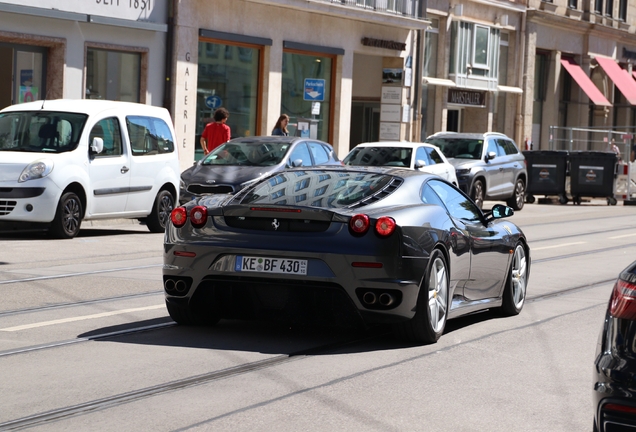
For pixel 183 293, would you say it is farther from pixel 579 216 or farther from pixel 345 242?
pixel 579 216

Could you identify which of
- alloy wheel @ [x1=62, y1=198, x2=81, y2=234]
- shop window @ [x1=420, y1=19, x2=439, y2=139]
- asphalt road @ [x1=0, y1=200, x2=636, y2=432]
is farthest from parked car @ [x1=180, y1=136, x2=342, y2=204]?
shop window @ [x1=420, y1=19, x2=439, y2=139]

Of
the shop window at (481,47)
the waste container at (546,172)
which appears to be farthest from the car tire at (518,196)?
the shop window at (481,47)

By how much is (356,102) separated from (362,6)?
14.4ft

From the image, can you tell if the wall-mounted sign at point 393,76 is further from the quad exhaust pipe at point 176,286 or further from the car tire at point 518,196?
the quad exhaust pipe at point 176,286

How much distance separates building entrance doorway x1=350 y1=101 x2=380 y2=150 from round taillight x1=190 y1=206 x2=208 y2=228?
2951 cm

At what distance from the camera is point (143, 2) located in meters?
27.0

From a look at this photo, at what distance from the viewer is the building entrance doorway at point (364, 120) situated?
125 ft

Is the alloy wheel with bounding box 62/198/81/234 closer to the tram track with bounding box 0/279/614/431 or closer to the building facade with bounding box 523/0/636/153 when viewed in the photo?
the tram track with bounding box 0/279/614/431

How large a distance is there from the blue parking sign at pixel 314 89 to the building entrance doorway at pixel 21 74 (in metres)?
8.95

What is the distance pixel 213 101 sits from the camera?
98.9ft

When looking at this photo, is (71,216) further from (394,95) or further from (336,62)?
(394,95)

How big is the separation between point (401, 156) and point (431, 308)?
15.4 m

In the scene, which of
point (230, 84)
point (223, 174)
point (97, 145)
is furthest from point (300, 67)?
point (97, 145)

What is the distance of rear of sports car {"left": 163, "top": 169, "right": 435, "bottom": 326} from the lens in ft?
26.9
